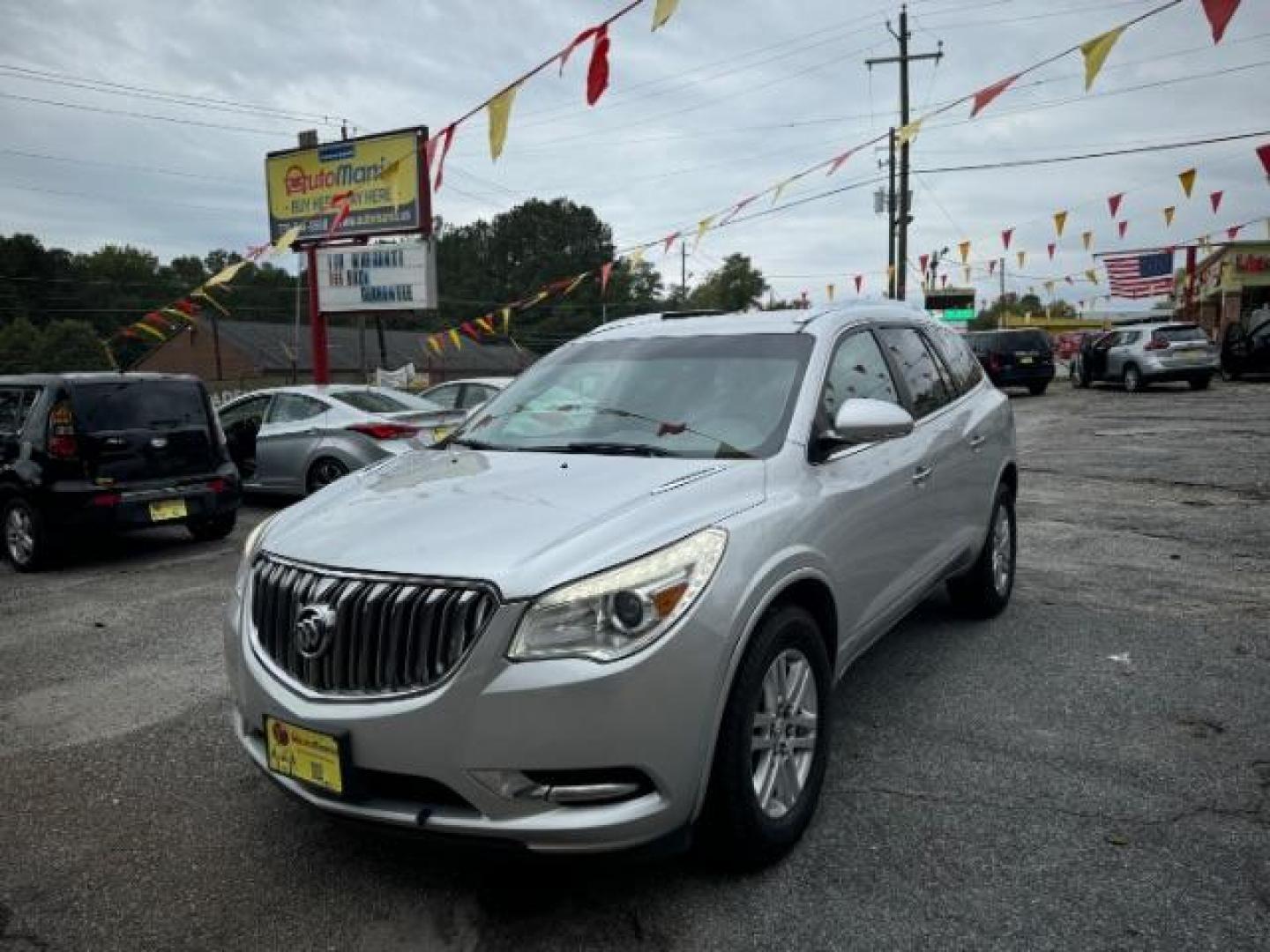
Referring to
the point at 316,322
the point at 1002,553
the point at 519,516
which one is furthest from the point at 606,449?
the point at 316,322

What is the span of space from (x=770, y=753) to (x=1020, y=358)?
24.6m

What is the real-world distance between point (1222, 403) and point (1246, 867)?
18.4 meters

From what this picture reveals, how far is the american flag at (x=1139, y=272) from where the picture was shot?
114ft

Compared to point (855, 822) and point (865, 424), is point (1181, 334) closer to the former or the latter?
point (865, 424)

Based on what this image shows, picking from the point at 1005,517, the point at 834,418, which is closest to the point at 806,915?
the point at 834,418

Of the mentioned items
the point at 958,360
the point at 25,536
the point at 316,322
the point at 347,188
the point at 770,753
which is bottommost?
the point at 25,536

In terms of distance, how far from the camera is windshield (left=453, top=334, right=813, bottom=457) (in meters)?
3.33

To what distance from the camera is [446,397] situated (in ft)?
42.2

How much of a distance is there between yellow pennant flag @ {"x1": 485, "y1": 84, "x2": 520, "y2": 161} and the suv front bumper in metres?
7.26

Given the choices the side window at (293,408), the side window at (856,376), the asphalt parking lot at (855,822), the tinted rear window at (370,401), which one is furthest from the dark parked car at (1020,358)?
the side window at (856,376)

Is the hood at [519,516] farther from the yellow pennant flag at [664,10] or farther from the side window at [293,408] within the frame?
the side window at [293,408]

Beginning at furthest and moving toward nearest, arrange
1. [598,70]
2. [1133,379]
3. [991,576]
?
[1133,379] → [598,70] → [991,576]

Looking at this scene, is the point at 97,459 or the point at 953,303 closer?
the point at 97,459

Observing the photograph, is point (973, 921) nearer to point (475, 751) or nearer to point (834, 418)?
point (475, 751)
